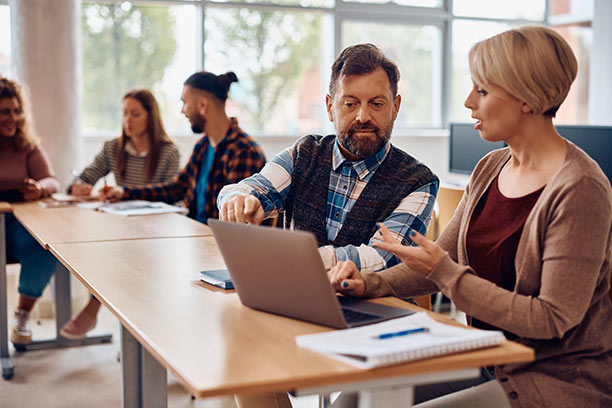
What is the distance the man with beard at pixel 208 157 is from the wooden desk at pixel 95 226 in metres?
0.27

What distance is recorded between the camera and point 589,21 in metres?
6.88

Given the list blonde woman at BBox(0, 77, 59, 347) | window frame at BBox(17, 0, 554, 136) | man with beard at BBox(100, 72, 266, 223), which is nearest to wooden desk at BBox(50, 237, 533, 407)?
man with beard at BBox(100, 72, 266, 223)

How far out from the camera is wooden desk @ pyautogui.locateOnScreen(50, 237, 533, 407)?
1.04 m

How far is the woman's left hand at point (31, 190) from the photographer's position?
3498 mm

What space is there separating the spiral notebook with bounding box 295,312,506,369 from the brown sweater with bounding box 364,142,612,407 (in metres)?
0.12

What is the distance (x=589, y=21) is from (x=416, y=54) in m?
1.70

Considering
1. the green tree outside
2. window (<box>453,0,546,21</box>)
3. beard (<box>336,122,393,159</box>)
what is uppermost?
window (<box>453,0,546,21</box>)

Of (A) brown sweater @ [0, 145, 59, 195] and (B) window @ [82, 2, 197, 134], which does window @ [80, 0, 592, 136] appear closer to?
(B) window @ [82, 2, 197, 134]

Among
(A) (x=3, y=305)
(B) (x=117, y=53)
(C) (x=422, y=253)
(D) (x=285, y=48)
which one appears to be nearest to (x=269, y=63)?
(D) (x=285, y=48)

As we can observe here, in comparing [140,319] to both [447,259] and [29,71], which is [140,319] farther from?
[29,71]

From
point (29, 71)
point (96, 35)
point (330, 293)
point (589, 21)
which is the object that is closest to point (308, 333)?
point (330, 293)

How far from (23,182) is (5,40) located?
77.4 inches

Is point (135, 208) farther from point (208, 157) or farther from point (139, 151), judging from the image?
point (139, 151)

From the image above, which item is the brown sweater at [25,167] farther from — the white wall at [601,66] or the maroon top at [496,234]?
the white wall at [601,66]
